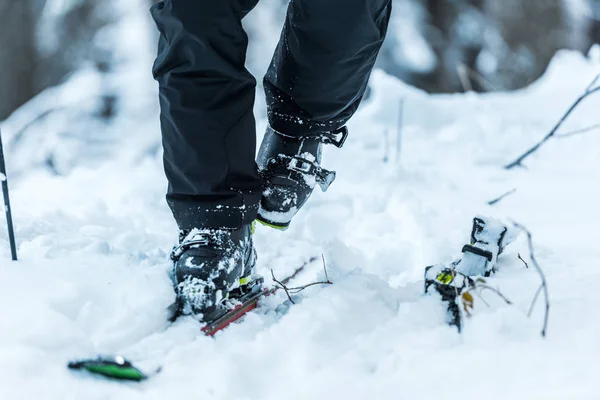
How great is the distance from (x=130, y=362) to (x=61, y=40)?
26.3 ft

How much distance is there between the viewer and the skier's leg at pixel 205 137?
1.38 meters

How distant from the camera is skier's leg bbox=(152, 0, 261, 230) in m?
1.38

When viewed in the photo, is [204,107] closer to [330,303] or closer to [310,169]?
[310,169]

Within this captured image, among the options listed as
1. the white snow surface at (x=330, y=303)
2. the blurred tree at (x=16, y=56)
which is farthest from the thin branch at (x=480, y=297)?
the blurred tree at (x=16, y=56)

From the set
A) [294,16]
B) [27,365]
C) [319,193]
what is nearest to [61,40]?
[319,193]

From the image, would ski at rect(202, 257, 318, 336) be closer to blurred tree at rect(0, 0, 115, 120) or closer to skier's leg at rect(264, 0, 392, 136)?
skier's leg at rect(264, 0, 392, 136)

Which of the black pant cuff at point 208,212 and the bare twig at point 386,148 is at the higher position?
the black pant cuff at point 208,212

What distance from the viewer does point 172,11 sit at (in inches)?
54.2

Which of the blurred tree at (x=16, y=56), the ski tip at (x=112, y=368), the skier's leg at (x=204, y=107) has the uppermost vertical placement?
the skier's leg at (x=204, y=107)

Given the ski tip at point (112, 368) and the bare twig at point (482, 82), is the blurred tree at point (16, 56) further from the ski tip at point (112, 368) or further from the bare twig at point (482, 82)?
the ski tip at point (112, 368)

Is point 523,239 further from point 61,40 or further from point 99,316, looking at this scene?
point 61,40

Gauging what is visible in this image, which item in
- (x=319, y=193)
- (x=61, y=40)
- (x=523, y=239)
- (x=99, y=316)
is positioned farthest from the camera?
(x=61, y=40)

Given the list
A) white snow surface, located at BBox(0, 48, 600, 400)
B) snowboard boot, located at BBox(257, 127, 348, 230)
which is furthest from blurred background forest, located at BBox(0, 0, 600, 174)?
snowboard boot, located at BBox(257, 127, 348, 230)

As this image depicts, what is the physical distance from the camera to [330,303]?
129 cm
